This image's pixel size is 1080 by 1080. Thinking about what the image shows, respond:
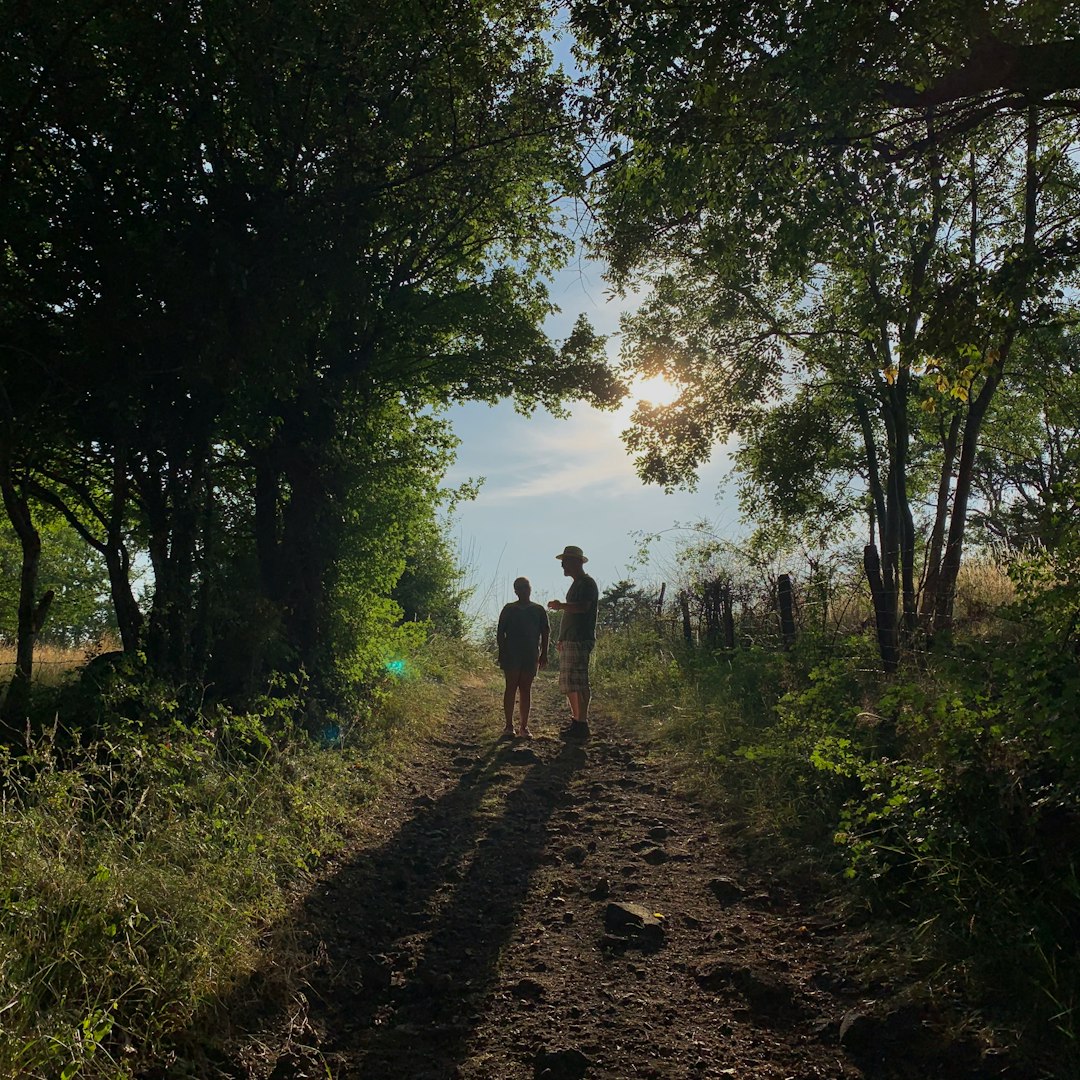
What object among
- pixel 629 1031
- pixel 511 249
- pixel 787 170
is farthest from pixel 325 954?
pixel 511 249

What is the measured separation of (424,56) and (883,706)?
6209 mm

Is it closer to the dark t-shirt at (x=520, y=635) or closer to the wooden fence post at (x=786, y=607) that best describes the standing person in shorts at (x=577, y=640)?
the dark t-shirt at (x=520, y=635)

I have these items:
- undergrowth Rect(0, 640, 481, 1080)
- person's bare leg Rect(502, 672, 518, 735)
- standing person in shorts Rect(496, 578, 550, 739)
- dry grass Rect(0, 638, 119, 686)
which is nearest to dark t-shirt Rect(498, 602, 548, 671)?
standing person in shorts Rect(496, 578, 550, 739)

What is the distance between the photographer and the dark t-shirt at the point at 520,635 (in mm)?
10156

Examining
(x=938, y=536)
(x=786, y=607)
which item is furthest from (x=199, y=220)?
(x=938, y=536)

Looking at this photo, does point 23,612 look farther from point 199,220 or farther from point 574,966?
point 574,966

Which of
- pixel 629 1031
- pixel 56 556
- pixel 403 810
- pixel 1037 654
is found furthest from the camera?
pixel 56 556

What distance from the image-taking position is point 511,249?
39.2ft

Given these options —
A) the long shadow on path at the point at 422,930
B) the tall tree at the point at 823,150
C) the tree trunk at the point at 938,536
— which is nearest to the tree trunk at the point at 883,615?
the tall tree at the point at 823,150

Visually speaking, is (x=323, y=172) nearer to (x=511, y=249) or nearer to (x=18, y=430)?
(x=18, y=430)

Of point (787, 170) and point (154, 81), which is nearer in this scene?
point (787, 170)

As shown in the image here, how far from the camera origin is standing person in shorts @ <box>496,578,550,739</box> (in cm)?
1014

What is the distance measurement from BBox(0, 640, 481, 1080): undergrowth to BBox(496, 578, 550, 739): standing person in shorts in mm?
3729

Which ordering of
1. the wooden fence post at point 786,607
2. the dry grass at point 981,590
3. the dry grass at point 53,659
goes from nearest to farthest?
the dry grass at point 981,590, the wooden fence post at point 786,607, the dry grass at point 53,659
